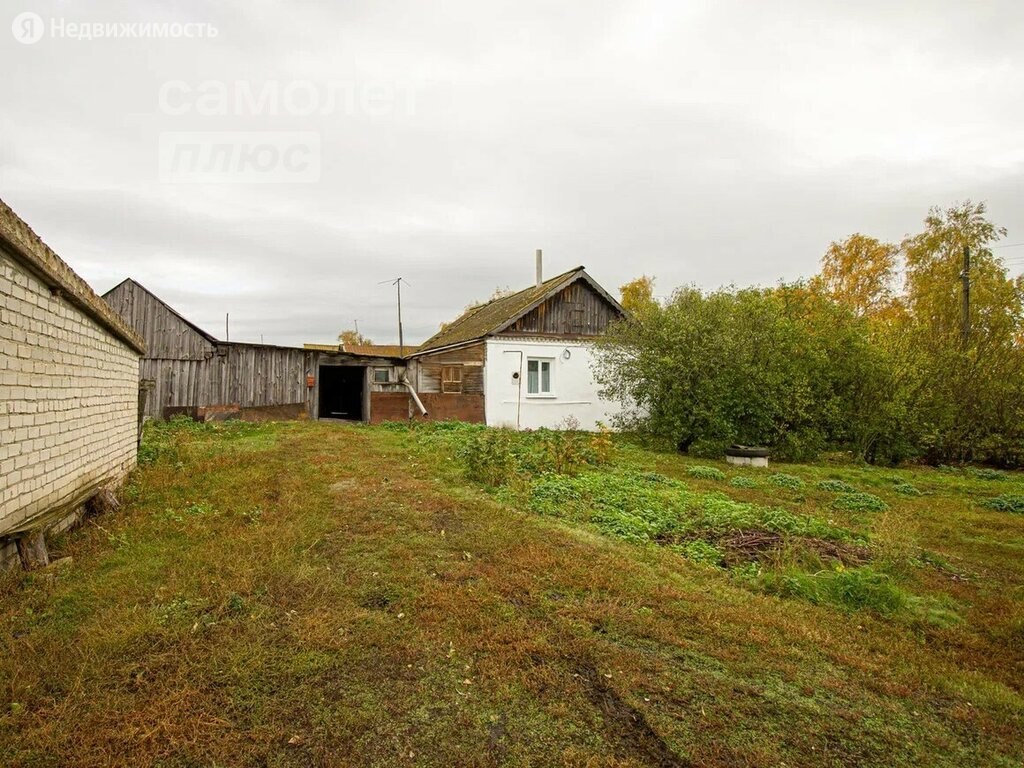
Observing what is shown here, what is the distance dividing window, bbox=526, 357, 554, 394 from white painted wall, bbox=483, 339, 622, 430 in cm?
18

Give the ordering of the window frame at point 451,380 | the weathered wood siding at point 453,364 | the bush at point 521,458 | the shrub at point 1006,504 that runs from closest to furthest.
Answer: the shrub at point 1006,504, the bush at point 521,458, the weathered wood siding at point 453,364, the window frame at point 451,380

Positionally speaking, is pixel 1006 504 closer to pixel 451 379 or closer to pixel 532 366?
pixel 532 366

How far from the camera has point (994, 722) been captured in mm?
2740

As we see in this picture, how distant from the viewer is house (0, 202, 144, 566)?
4.18 meters

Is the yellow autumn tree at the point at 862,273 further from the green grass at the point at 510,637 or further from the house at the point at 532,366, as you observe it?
the green grass at the point at 510,637

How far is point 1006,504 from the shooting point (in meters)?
8.06

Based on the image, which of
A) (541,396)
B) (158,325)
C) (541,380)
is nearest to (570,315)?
(541,380)

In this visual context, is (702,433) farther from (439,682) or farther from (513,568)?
(439,682)

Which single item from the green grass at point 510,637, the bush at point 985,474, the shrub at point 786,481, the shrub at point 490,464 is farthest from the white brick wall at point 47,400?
the bush at point 985,474

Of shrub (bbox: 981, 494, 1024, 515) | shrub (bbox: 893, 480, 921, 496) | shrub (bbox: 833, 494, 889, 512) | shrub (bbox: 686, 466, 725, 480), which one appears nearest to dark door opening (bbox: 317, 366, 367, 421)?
shrub (bbox: 686, 466, 725, 480)

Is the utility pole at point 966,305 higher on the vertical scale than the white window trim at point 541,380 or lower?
higher

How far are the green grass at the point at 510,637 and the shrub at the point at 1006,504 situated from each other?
1.51 m

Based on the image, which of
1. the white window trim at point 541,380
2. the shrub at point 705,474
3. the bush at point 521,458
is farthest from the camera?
the white window trim at point 541,380

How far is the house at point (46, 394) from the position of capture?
418 cm
